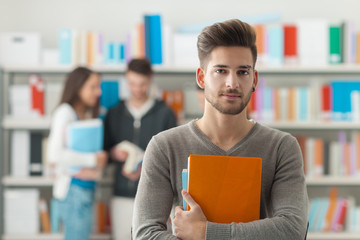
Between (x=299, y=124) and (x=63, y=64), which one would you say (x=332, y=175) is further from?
(x=63, y=64)

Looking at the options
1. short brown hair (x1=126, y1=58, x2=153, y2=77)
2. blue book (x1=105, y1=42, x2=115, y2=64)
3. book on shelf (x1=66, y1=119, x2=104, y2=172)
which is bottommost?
book on shelf (x1=66, y1=119, x2=104, y2=172)

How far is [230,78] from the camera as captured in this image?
1.39 meters

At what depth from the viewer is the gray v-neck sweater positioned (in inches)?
55.0

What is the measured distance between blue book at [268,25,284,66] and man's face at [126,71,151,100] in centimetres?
106

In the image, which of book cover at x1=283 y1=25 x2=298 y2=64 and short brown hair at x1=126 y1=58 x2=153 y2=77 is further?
book cover at x1=283 y1=25 x2=298 y2=64

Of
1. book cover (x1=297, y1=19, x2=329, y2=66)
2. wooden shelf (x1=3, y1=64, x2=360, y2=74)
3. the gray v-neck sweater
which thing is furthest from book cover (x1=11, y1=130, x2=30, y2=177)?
the gray v-neck sweater

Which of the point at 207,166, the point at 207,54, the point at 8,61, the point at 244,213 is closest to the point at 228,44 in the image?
the point at 207,54

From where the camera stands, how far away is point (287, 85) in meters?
4.32

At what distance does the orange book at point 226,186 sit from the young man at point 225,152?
0.04 meters

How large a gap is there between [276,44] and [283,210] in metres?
2.59

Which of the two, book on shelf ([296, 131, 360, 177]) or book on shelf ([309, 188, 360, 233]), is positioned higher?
book on shelf ([296, 131, 360, 177])

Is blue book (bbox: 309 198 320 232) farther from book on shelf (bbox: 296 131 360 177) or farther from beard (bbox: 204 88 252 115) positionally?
beard (bbox: 204 88 252 115)

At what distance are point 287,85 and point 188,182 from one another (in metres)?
3.11

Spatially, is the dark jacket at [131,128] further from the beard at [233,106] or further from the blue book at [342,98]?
the beard at [233,106]
